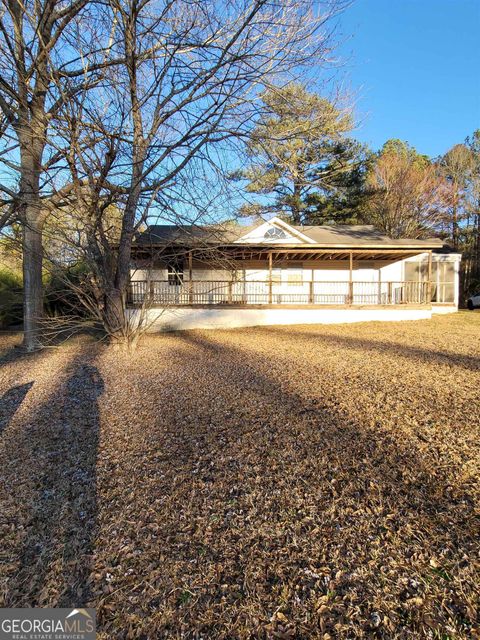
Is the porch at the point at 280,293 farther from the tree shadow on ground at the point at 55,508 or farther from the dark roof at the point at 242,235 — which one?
the tree shadow on ground at the point at 55,508

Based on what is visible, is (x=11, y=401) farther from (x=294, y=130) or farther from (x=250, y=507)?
(x=294, y=130)

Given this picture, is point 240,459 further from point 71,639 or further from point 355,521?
point 71,639

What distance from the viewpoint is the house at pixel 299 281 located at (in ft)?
43.0

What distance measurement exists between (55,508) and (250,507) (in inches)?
55.3

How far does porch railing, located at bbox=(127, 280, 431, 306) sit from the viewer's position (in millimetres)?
13688

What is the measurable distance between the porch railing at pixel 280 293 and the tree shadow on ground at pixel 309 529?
10.1 m

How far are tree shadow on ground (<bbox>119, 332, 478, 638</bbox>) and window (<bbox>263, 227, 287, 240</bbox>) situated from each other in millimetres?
11996

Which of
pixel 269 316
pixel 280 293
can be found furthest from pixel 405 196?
pixel 269 316

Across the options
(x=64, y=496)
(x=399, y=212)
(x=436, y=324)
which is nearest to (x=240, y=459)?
(x=64, y=496)

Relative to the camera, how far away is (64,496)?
2641 mm

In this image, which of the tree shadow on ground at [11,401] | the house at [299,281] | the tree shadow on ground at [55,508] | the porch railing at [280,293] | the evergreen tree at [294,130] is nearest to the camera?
the tree shadow on ground at [55,508]

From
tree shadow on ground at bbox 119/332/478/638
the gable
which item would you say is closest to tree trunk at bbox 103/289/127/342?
tree shadow on ground at bbox 119/332/478/638

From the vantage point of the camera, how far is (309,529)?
2.14 metres

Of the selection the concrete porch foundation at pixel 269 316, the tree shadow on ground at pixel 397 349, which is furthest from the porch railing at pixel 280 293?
the tree shadow on ground at pixel 397 349
